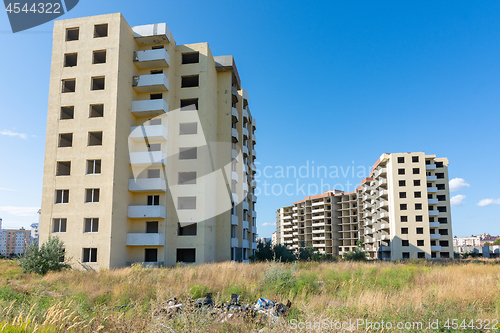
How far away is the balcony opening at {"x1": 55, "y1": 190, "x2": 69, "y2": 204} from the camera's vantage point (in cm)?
2869

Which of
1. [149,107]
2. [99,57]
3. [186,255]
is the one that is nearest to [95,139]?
[149,107]

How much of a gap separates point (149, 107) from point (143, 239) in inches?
491

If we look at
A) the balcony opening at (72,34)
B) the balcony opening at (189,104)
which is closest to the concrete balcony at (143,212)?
the balcony opening at (189,104)

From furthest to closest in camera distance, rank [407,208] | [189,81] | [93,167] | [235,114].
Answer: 1. [407,208]
2. [235,114]
3. [189,81]
4. [93,167]

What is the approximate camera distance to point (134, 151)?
32.1m

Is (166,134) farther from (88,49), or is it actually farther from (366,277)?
(366,277)

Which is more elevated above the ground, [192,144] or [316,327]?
[192,144]

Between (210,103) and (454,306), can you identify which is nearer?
(454,306)

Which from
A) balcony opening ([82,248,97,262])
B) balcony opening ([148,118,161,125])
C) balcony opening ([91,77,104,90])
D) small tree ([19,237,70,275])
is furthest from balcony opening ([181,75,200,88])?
small tree ([19,237,70,275])

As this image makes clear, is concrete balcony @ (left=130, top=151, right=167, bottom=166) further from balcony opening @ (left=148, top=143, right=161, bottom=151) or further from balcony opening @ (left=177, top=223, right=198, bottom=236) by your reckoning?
balcony opening @ (left=177, top=223, right=198, bottom=236)

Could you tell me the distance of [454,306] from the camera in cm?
950

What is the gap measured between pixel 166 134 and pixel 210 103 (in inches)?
242

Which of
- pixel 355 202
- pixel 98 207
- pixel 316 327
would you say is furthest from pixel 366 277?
pixel 355 202

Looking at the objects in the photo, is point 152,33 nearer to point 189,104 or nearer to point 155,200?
point 189,104
